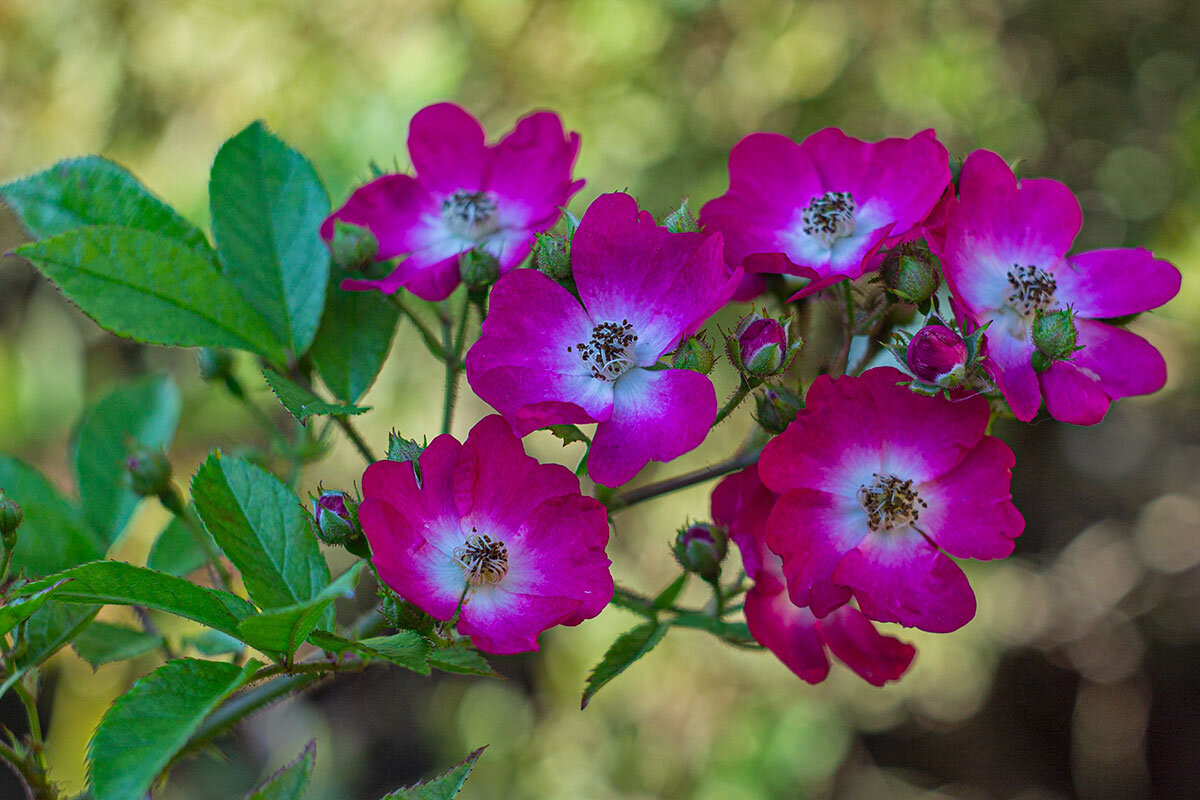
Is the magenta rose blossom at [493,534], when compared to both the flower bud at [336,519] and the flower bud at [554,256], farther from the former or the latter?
the flower bud at [554,256]

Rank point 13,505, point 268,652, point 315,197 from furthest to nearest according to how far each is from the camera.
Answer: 1. point 315,197
2. point 13,505
3. point 268,652

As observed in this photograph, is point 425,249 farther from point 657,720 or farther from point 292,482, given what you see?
point 657,720

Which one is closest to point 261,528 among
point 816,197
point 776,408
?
point 776,408

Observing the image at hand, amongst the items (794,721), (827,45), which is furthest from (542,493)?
(827,45)

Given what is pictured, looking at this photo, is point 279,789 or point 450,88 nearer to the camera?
point 279,789

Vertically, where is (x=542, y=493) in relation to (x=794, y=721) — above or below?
below

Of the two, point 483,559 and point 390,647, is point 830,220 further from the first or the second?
point 390,647

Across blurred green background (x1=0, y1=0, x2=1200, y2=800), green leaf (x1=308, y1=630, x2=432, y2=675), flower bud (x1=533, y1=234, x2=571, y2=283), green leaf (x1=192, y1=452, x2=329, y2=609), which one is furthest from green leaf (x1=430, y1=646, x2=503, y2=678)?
blurred green background (x1=0, y1=0, x2=1200, y2=800)
